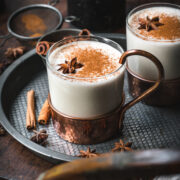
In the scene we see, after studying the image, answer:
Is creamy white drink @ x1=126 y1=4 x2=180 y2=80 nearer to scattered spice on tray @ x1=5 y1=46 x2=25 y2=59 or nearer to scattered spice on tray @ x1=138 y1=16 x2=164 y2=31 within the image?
scattered spice on tray @ x1=138 y1=16 x2=164 y2=31

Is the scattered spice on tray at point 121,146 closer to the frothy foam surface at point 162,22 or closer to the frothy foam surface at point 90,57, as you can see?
the frothy foam surface at point 90,57

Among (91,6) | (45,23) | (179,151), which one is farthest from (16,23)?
(179,151)

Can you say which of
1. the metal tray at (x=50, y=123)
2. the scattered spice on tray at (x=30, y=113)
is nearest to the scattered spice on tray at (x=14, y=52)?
the metal tray at (x=50, y=123)

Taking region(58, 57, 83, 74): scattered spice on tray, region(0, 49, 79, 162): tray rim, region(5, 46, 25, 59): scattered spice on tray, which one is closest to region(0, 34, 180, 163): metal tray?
region(0, 49, 79, 162): tray rim

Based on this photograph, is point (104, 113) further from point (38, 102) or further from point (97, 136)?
point (38, 102)

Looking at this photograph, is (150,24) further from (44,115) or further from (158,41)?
(44,115)
